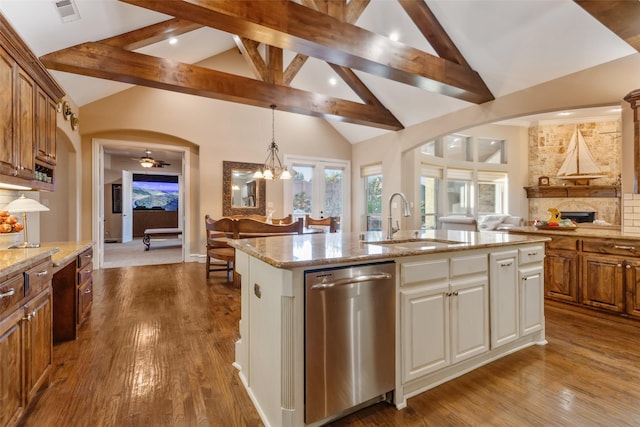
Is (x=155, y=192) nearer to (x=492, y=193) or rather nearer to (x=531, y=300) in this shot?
(x=492, y=193)

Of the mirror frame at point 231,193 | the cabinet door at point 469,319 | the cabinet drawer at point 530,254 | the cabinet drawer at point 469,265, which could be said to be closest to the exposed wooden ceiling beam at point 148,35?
the mirror frame at point 231,193

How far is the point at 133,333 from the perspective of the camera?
8.96 ft

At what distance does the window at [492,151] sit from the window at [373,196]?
3761mm

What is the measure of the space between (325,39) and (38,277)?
2.95m

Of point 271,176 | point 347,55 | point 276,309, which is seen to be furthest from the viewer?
point 271,176

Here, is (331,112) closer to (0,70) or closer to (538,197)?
(0,70)

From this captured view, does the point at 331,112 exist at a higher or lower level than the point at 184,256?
higher

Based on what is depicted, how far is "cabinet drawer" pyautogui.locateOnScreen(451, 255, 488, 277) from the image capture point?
77.9 inches

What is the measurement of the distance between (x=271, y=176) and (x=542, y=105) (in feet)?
12.5

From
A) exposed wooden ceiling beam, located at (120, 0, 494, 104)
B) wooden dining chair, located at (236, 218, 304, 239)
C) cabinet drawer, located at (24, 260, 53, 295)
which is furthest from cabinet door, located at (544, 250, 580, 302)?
cabinet drawer, located at (24, 260, 53, 295)

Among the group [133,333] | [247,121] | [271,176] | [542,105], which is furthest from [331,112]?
[133,333]

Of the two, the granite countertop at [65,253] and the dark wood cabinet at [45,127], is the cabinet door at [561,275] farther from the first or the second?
the dark wood cabinet at [45,127]

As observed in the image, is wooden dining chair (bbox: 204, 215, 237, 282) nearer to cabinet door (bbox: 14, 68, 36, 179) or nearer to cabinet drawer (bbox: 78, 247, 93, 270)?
cabinet drawer (bbox: 78, 247, 93, 270)

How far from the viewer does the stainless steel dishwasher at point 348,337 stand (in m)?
1.49
